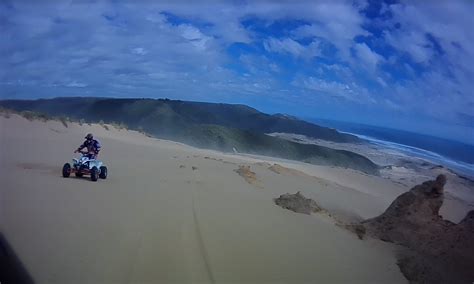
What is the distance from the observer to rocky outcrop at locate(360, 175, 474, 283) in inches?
244

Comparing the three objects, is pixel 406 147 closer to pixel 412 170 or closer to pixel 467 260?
pixel 412 170

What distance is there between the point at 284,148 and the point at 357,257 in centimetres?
3272

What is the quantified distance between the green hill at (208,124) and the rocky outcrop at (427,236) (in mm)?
16338

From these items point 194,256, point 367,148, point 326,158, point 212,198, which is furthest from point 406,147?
point 326,158

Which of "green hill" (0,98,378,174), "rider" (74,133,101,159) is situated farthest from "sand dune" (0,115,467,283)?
"green hill" (0,98,378,174)

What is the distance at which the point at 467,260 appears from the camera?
653 centimetres

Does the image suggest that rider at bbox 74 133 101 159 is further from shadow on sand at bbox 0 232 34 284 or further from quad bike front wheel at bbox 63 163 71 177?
shadow on sand at bbox 0 232 34 284

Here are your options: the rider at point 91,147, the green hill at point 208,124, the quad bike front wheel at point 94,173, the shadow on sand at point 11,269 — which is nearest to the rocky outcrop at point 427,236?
the shadow on sand at point 11,269

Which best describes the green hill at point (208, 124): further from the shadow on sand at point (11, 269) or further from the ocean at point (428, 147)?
the shadow on sand at point (11, 269)

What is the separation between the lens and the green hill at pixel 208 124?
35.7 metres

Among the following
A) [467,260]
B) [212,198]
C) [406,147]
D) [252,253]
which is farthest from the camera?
[406,147]

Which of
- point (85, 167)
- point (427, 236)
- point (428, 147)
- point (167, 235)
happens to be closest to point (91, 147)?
point (85, 167)

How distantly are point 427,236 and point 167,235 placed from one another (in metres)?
5.16

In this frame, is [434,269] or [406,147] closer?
[434,269]
